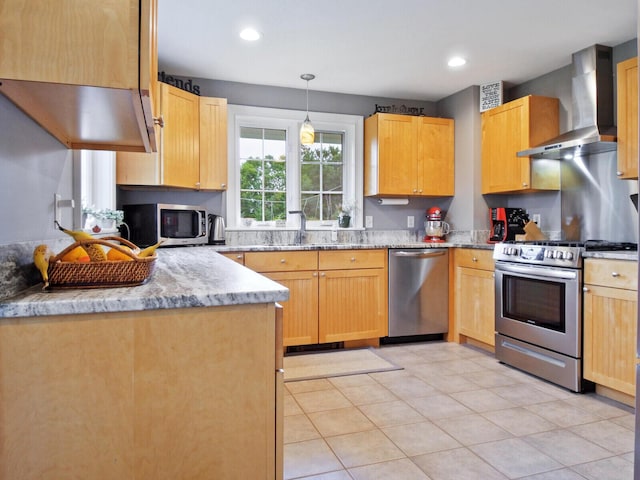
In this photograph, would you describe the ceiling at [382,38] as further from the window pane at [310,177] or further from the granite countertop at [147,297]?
the granite countertop at [147,297]

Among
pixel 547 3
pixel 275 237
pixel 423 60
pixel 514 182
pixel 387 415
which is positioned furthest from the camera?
pixel 275 237

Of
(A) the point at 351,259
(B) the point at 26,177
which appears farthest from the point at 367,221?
(B) the point at 26,177

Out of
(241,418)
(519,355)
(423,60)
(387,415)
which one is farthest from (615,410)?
(423,60)

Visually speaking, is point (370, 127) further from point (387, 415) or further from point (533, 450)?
point (533, 450)

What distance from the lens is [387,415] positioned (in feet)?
7.65

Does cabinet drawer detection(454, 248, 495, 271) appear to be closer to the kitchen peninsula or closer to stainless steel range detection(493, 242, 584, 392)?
stainless steel range detection(493, 242, 584, 392)

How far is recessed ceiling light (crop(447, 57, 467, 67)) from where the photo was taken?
3400 mm

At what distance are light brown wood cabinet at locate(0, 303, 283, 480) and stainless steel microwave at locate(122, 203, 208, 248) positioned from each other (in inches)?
91.6

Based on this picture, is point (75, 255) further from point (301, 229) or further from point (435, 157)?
point (435, 157)

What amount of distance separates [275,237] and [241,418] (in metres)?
2.98

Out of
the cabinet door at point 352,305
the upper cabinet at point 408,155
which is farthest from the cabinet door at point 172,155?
the upper cabinet at point 408,155

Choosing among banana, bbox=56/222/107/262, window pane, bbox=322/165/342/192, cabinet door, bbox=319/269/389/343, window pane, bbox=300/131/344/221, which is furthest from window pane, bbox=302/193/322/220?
banana, bbox=56/222/107/262

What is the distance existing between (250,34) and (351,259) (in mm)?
1856

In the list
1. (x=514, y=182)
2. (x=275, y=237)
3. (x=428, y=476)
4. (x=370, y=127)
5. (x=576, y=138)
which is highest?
(x=370, y=127)
